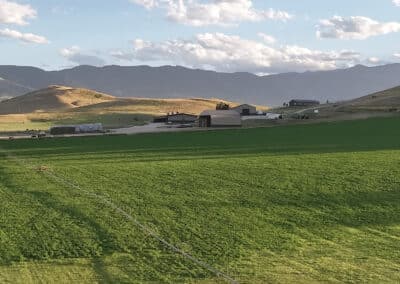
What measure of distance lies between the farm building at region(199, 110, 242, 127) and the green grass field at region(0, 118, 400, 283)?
53.7 meters

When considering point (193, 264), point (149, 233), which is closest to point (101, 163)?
point (149, 233)

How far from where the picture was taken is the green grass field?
35.8ft

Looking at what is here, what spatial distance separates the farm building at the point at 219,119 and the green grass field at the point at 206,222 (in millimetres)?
53700

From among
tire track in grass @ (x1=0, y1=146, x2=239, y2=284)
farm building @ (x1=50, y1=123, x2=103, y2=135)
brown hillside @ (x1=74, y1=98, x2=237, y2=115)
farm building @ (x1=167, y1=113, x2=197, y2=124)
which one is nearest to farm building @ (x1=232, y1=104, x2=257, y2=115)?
farm building @ (x1=167, y1=113, x2=197, y2=124)

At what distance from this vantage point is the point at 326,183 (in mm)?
20875

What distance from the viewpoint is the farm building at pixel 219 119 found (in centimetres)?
8169

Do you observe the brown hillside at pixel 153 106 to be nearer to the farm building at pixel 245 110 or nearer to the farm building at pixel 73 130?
the farm building at pixel 245 110

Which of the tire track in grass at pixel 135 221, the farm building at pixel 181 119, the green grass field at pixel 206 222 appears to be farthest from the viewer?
the farm building at pixel 181 119

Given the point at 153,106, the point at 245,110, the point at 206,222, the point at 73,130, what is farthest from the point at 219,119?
the point at 153,106

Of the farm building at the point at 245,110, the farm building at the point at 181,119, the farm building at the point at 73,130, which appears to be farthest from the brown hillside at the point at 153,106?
the farm building at the point at 73,130

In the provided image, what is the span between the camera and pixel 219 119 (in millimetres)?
82688

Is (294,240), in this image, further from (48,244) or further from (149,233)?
(48,244)

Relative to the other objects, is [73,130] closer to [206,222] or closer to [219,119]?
→ [219,119]

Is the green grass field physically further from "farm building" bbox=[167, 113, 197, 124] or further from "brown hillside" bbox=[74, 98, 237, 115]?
"brown hillside" bbox=[74, 98, 237, 115]
